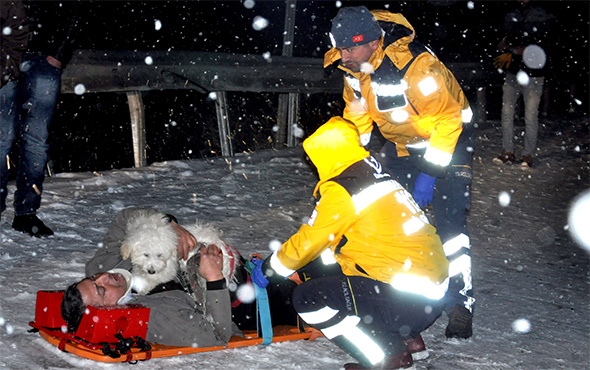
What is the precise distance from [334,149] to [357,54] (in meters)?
0.91

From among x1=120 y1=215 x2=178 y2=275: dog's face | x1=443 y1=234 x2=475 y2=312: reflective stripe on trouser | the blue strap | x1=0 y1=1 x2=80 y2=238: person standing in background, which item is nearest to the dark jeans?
x1=0 y1=1 x2=80 y2=238: person standing in background

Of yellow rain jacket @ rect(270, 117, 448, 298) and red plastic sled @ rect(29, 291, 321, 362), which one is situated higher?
yellow rain jacket @ rect(270, 117, 448, 298)

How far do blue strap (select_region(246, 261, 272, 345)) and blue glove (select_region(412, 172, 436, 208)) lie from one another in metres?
1.15

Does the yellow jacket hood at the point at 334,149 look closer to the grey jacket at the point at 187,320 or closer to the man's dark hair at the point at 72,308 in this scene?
the grey jacket at the point at 187,320

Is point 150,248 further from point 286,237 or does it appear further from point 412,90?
point 286,237


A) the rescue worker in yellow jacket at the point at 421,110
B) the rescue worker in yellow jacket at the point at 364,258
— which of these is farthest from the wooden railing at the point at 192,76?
the rescue worker in yellow jacket at the point at 364,258

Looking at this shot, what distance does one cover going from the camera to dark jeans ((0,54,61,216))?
5547mm

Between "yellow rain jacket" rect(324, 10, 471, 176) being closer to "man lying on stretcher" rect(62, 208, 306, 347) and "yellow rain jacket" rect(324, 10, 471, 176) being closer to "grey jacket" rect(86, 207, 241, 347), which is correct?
"man lying on stretcher" rect(62, 208, 306, 347)

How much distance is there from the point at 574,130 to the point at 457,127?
29.2 ft

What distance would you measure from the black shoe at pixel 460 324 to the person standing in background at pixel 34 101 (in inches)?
124

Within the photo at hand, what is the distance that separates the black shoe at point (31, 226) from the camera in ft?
18.3

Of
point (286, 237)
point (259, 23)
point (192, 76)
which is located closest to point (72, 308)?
point (286, 237)

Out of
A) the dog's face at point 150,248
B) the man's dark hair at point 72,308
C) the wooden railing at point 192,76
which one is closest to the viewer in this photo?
the man's dark hair at point 72,308

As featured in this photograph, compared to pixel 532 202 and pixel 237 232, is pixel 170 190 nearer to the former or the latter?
pixel 237 232
